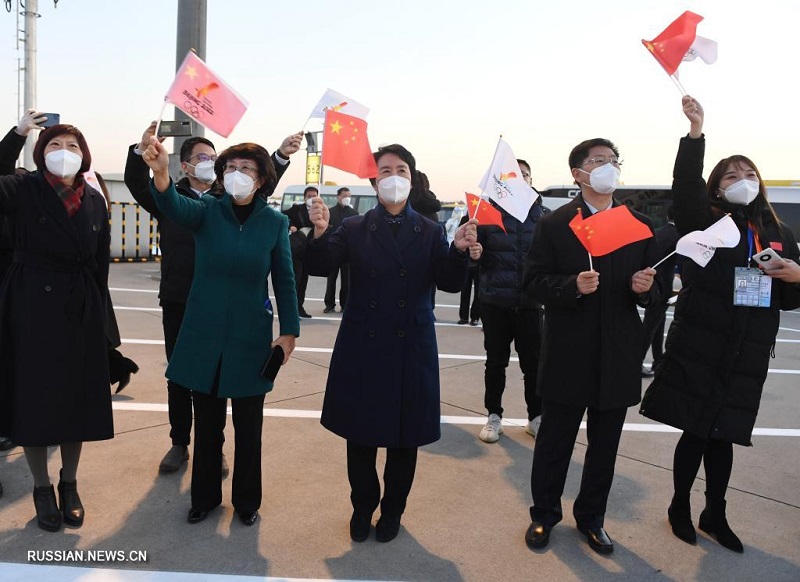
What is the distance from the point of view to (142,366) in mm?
6473

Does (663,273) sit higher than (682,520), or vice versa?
(663,273)

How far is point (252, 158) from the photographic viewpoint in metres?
3.29

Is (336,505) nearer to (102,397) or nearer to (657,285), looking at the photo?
(102,397)

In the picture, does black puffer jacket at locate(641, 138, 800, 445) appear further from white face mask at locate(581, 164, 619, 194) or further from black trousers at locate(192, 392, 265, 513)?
black trousers at locate(192, 392, 265, 513)

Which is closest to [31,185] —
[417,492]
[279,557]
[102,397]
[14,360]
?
[14,360]

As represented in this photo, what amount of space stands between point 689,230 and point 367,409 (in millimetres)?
1811

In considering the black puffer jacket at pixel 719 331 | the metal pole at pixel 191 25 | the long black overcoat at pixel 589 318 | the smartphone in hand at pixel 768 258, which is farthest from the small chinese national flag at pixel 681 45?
the metal pole at pixel 191 25

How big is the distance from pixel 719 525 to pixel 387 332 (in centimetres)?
193

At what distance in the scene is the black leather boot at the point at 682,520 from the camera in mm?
3342

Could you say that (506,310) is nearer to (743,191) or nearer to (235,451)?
(743,191)

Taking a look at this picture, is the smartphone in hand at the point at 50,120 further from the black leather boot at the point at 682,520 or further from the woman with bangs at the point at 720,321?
the black leather boot at the point at 682,520

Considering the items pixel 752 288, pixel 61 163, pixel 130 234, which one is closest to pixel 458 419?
pixel 752 288

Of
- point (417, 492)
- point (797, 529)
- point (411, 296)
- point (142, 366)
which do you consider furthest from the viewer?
point (142, 366)

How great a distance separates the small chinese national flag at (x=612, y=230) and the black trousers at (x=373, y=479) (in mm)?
1321
